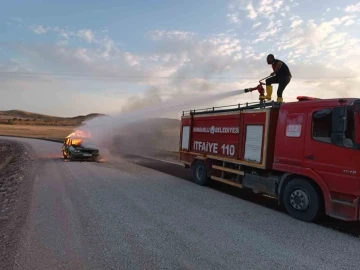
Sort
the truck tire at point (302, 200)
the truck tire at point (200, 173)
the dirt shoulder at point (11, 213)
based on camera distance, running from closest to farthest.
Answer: the dirt shoulder at point (11, 213) → the truck tire at point (302, 200) → the truck tire at point (200, 173)

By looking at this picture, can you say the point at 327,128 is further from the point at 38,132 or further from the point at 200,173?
the point at 38,132

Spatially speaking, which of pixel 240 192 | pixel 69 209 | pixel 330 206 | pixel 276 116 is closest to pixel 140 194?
pixel 69 209

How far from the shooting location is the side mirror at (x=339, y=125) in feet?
19.5

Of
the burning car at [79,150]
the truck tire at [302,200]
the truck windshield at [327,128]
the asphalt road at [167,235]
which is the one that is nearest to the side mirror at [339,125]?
the truck windshield at [327,128]

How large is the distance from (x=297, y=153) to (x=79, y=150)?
12701mm

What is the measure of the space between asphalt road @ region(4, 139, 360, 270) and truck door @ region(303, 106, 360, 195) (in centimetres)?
98

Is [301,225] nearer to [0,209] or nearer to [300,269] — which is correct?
[300,269]

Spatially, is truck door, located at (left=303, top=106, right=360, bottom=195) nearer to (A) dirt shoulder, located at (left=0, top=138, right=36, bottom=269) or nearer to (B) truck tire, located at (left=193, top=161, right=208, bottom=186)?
(B) truck tire, located at (left=193, top=161, right=208, bottom=186)

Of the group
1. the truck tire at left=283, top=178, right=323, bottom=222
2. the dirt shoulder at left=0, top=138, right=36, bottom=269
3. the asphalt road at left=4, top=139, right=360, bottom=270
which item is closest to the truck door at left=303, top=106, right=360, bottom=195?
the truck tire at left=283, top=178, right=323, bottom=222

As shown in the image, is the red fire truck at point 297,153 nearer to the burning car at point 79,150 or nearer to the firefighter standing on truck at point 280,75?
the firefighter standing on truck at point 280,75

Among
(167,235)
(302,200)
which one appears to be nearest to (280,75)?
(302,200)

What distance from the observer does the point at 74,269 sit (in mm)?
4074

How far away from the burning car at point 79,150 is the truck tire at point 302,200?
12.3 m

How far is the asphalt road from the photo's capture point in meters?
4.36
